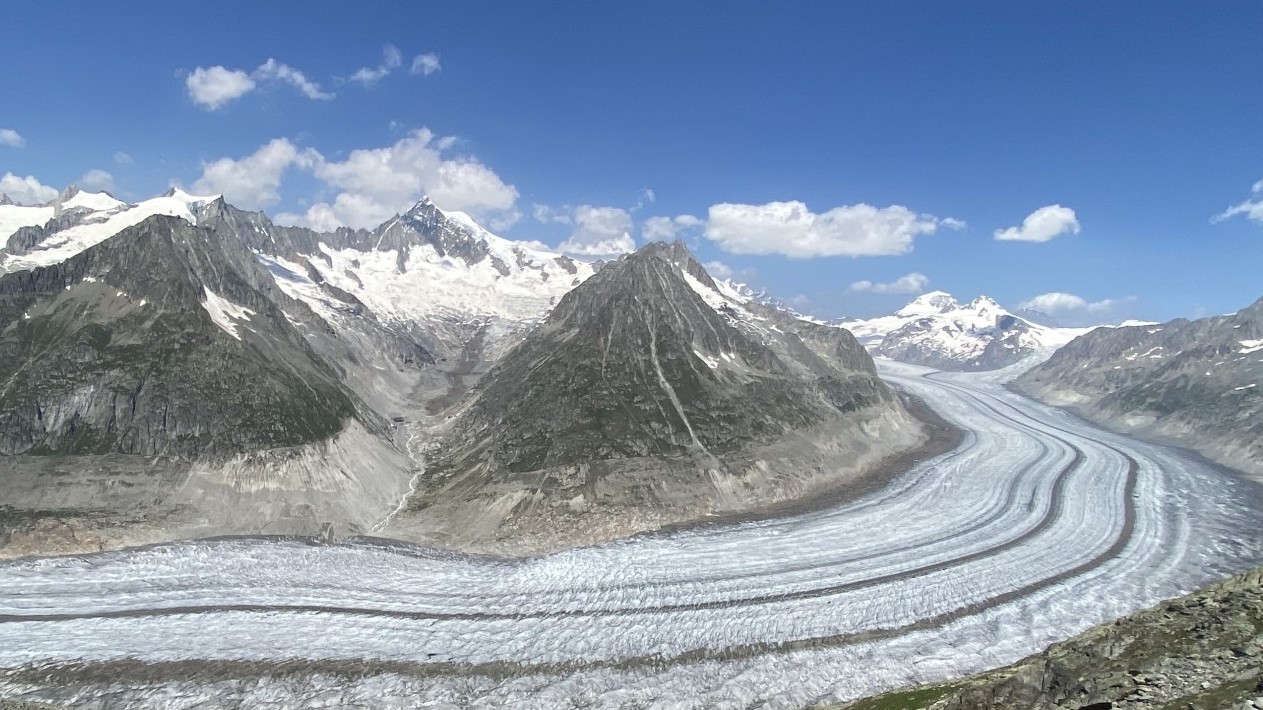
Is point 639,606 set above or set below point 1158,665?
below

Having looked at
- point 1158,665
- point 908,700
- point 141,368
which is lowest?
point 908,700

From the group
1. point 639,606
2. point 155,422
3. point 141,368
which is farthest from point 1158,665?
point 141,368

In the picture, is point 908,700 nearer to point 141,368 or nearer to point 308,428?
point 308,428

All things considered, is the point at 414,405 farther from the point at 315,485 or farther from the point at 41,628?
the point at 41,628

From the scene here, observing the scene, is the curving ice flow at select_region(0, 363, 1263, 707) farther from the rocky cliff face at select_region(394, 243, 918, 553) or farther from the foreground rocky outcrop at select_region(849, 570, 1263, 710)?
the foreground rocky outcrop at select_region(849, 570, 1263, 710)

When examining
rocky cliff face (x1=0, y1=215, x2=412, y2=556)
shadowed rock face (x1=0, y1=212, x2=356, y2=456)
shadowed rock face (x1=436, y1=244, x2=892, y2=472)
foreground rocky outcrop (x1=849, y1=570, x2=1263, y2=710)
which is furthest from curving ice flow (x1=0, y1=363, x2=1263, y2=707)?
foreground rocky outcrop (x1=849, y1=570, x2=1263, y2=710)

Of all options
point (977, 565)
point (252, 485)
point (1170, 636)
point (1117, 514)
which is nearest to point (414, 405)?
point (252, 485)
